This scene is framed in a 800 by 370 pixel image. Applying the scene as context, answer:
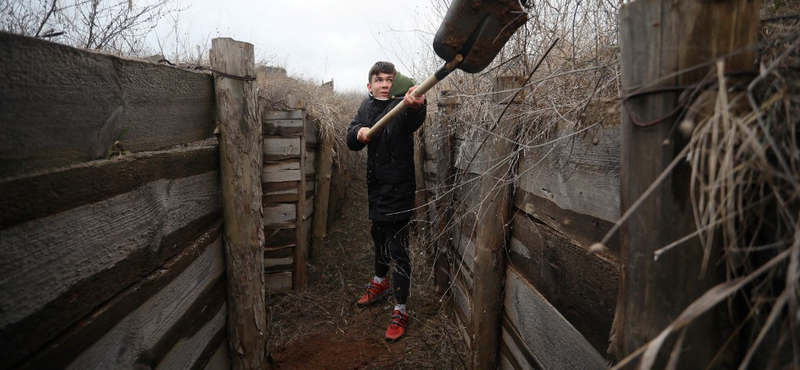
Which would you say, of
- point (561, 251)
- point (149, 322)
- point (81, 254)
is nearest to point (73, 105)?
point (81, 254)

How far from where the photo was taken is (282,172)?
4.32 meters

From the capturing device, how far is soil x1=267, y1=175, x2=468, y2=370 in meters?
3.30

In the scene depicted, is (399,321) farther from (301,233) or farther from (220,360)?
(220,360)

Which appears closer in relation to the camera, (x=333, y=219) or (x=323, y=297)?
(x=323, y=297)

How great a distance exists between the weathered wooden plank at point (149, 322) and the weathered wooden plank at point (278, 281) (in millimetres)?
2562

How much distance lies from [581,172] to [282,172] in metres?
3.37

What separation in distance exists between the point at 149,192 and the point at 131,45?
3.19m

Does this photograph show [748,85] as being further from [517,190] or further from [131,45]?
[131,45]

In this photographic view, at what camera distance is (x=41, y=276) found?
0.96 metres

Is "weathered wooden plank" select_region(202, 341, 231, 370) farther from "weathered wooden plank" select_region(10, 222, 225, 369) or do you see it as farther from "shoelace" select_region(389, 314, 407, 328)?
"shoelace" select_region(389, 314, 407, 328)

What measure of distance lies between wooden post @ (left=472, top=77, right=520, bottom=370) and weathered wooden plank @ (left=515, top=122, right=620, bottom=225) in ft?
0.87

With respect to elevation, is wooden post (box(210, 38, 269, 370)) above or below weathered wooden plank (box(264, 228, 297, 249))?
above

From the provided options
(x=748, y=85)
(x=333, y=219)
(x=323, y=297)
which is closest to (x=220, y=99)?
(x=748, y=85)

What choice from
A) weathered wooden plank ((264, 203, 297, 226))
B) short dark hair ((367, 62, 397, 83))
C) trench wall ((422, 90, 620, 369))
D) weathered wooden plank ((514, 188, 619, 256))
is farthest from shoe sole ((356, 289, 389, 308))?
weathered wooden plank ((514, 188, 619, 256))
